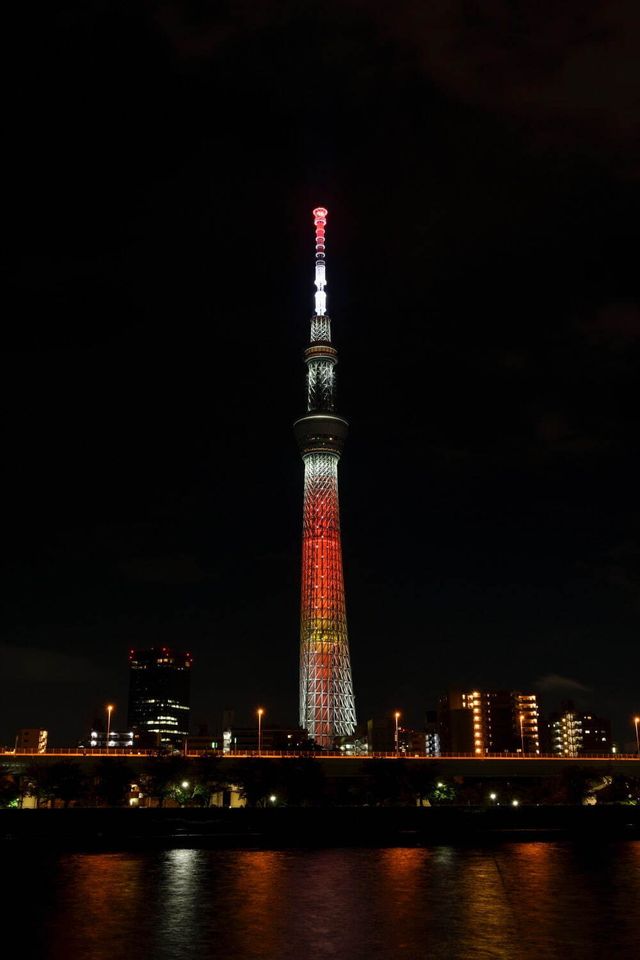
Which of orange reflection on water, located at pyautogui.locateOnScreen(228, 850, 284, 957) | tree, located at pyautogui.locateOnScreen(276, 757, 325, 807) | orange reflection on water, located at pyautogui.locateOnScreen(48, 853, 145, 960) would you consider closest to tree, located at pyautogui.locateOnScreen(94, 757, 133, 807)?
tree, located at pyautogui.locateOnScreen(276, 757, 325, 807)

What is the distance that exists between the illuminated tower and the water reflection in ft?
303

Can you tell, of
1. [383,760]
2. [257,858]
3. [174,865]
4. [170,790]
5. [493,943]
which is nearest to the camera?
[493,943]

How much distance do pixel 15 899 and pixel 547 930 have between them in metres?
27.0

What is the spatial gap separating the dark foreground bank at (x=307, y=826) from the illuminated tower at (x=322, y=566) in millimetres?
65827

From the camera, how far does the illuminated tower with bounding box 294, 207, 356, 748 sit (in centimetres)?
16462

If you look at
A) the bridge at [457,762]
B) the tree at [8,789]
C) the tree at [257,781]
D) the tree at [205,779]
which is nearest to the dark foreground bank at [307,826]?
the tree at [257,781]

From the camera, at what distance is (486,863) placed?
224 ft

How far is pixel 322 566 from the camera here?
169 m

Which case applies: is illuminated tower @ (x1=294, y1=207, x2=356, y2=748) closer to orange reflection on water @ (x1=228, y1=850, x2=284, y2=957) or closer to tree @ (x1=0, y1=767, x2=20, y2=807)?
tree @ (x1=0, y1=767, x2=20, y2=807)

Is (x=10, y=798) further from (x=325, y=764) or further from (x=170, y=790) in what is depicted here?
(x=325, y=764)

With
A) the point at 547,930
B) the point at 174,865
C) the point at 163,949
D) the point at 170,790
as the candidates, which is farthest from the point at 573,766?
the point at 163,949

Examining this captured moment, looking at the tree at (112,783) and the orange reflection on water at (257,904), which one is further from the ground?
the tree at (112,783)

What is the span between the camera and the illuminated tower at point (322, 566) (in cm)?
16462

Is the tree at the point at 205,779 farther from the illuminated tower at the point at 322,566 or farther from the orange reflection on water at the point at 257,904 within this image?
the illuminated tower at the point at 322,566
